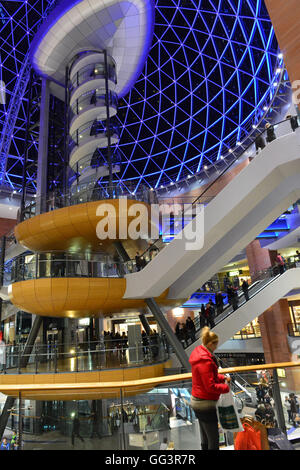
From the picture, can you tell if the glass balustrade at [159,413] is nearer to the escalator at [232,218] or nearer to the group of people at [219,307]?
the escalator at [232,218]

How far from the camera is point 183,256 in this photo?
→ 16.7 m

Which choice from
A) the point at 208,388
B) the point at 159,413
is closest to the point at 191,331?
the point at 159,413

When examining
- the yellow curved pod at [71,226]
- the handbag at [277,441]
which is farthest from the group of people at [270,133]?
the handbag at [277,441]

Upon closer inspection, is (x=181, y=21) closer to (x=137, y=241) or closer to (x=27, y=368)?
(x=137, y=241)

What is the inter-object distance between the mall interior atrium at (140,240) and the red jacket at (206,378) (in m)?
1.12

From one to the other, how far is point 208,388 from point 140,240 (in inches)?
746

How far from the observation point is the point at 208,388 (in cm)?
451

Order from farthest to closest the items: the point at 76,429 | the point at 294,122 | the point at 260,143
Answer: the point at 260,143 < the point at 294,122 < the point at 76,429

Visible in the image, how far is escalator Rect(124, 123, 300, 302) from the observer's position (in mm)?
13859

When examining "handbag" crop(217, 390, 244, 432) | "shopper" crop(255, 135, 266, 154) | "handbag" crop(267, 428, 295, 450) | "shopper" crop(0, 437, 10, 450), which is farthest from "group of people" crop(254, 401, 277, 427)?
"shopper" crop(255, 135, 266, 154)

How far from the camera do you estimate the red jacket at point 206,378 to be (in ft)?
14.8

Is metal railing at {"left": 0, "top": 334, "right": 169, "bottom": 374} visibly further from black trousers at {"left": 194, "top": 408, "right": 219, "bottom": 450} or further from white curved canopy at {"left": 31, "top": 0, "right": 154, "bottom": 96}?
white curved canopy at {"left": 31, "top": 0, "right": 154, "bottom": 96}

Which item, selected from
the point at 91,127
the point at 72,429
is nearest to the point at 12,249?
the point at 91,127

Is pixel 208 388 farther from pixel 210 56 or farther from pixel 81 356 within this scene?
pixel 210 56
